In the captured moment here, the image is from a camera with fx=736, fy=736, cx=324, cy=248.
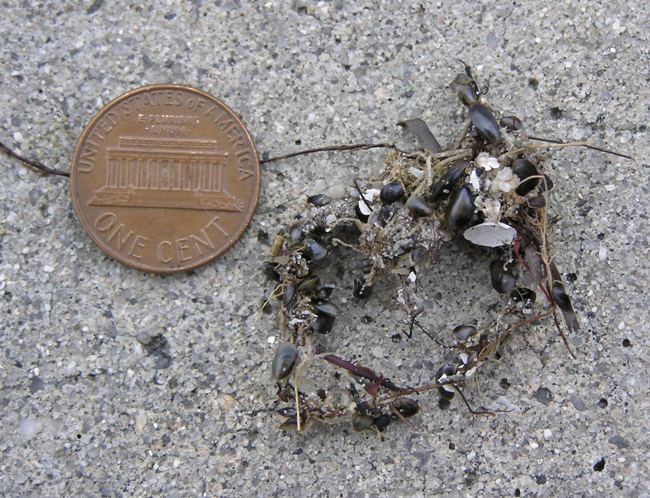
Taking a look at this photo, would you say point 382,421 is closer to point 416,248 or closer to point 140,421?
point 416,248

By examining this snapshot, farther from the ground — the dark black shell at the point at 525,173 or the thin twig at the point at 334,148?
the dark black shell at the point at 525,173

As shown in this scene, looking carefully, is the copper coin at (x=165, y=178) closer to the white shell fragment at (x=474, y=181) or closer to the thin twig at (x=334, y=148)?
the thin twig at (x=334, y=148)

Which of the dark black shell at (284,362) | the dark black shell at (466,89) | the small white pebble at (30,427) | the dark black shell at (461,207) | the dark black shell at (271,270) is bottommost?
the small white pebble at (30,427)

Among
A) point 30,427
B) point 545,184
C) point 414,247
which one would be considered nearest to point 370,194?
point 414,247

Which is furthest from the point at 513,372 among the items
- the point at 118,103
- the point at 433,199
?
the point at 118,103

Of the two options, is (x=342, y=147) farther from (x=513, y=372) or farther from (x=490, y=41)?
(x=513, y=372)

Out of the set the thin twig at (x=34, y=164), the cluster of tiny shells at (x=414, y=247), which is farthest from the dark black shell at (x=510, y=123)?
the thin twig at (x=34, y=164)

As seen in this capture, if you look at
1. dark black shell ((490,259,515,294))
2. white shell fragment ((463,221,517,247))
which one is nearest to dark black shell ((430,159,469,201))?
white shell fragment ((463,221,517,247))
